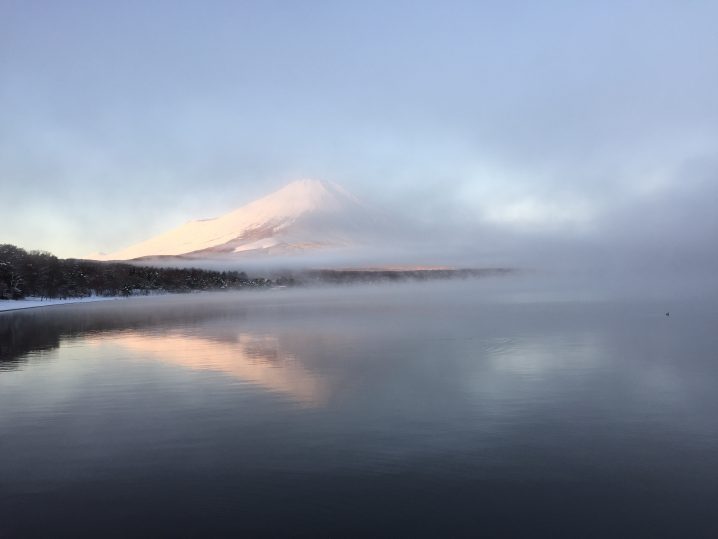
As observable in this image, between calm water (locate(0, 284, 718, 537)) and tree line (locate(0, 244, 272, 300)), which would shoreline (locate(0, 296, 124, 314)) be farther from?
calm water (locate(0, 284, 718, 537))

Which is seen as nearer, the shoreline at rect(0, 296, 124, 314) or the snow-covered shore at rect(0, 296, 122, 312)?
the shoreline at rect(0, 296, 124, 314)

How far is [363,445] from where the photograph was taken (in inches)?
667

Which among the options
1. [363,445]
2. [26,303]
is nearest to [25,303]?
[26,303]

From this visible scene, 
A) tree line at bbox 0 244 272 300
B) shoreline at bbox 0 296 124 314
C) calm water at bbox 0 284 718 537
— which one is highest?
tree line at bbox 0 244 272 300

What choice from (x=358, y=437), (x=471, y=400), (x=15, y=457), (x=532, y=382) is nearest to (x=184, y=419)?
(x=15, y=457)

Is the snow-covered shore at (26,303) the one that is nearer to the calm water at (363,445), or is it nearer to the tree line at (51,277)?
the tree line at (51,277)

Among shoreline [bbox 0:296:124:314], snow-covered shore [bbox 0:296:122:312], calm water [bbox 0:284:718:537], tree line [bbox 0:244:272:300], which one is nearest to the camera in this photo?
calm water [bbox 0:284:718:537]

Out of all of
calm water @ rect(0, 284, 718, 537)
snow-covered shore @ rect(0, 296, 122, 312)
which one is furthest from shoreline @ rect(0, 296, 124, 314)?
calm water @ rect(0, 284, 718, 537)

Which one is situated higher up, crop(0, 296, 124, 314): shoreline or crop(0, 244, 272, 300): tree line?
crop(0, 244, 272, 300): tree line

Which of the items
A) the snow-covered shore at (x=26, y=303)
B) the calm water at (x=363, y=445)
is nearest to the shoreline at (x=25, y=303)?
the snow-covered shore at (x=26, y=303)

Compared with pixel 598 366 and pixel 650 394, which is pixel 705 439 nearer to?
pixel 650 394

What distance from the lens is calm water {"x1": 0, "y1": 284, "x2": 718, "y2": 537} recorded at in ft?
39.9

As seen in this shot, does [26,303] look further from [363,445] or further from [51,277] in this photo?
[363,445]

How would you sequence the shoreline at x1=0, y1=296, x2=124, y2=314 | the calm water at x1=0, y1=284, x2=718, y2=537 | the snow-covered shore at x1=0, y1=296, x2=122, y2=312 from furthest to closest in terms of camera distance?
1. the snow-covered shore at x1=0, y1=296, x2=122, y2=312
2. the shoreline at x1=0, y1=296, x2=124, y2=314
3. the calm water at x1=0, y1=284, x2=718, y2=537
